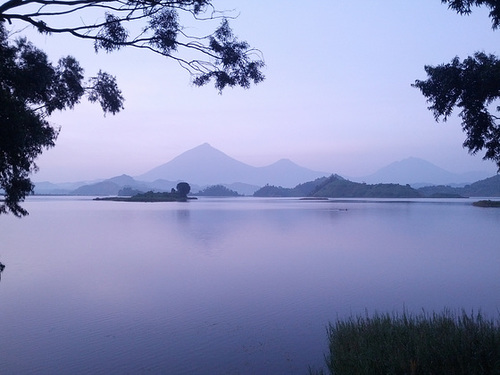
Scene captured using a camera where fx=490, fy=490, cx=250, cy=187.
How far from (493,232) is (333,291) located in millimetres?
20282

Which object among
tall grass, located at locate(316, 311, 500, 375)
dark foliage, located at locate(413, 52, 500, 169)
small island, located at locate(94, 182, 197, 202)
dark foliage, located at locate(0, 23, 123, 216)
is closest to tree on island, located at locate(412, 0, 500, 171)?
dark foliage, located at locate(413, 52, 500, 169)

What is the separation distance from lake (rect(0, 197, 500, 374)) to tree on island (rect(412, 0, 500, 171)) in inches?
151

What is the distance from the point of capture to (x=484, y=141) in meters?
6.44

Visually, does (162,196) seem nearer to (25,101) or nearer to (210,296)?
(210,296)

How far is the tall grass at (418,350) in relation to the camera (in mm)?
4969

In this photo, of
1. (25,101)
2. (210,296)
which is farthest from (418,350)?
(210,296)

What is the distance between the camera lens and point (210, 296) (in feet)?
38.3

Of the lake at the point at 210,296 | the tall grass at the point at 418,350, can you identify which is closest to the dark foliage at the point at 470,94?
the tall grass at the point at 418,350

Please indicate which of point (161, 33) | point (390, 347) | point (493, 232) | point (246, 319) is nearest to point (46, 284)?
point (246, 319)

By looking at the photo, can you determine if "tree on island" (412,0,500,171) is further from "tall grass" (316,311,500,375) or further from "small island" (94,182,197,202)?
"small island" (94,182,197,202)

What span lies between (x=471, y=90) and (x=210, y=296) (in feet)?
25.3

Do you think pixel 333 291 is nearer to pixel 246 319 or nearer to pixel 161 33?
pixel 246 319

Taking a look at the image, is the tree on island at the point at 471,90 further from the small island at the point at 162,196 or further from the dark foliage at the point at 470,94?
the small island at the point at 162,196

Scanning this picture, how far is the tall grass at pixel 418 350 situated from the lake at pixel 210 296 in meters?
1.05
